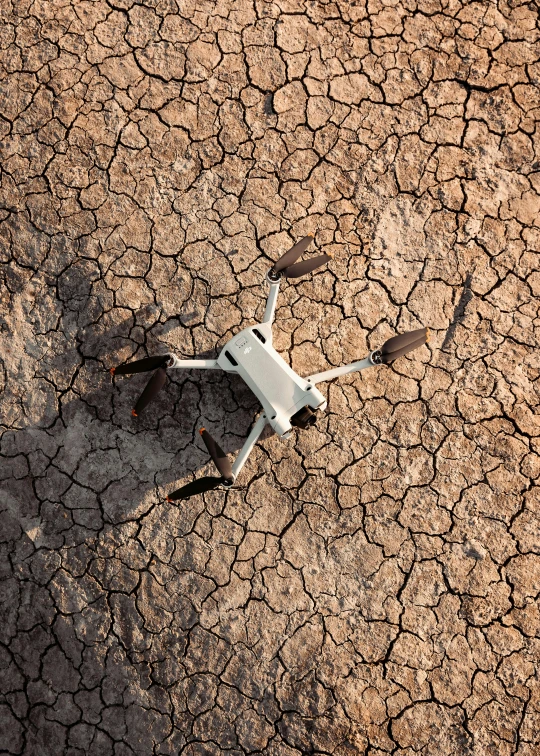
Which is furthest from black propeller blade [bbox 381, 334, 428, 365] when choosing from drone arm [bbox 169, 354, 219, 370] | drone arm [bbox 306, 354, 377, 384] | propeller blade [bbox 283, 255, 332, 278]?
drone arm [bbox 169, 354, 219, 370]

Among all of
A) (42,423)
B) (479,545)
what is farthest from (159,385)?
(479,545)

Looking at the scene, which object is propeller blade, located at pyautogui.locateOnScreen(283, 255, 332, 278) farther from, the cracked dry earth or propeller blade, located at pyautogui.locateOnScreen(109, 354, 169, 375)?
propeller blade, located at pyautogui.locateOnScreen(109, 354, 169, 375)

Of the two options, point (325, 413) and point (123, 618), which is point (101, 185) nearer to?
point (325, 413)

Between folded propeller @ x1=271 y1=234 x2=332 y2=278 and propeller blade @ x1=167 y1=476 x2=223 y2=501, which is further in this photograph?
folded propeller @ x1=271 y1=234 x2=332 y2=278

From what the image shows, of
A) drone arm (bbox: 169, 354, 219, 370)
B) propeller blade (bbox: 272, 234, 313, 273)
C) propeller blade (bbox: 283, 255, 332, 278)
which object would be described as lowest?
drone arm (bbox: 169, 354, 219, 370)

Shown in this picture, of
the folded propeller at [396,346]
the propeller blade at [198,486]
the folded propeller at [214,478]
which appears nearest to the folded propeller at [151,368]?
the folded propeller at [214,478]

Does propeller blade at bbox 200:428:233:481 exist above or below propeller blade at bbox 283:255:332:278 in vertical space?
below
